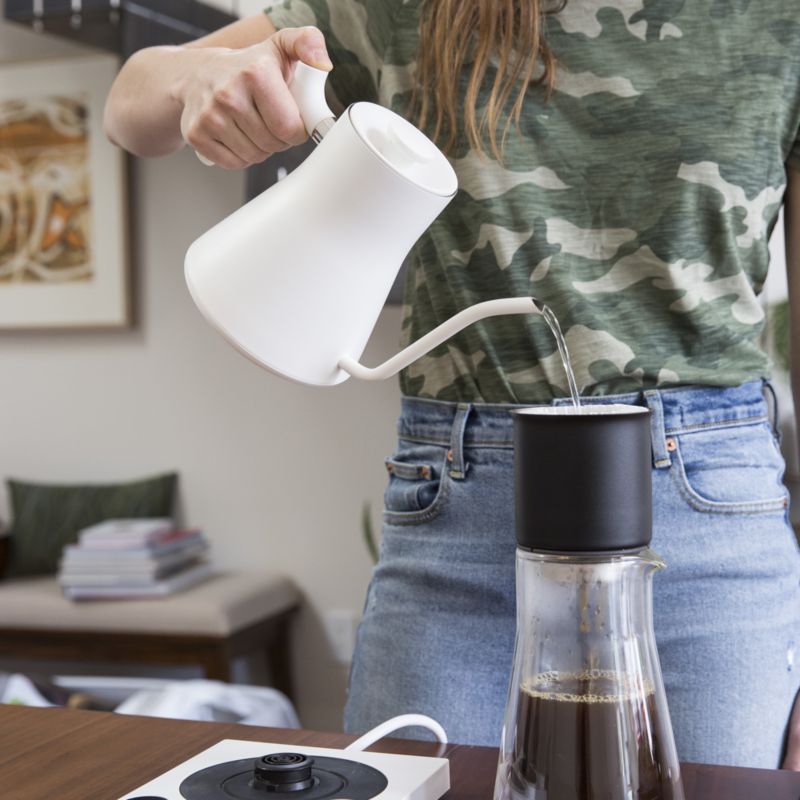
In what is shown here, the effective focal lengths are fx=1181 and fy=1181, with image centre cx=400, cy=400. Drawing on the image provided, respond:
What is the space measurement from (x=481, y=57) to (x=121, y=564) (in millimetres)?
2400

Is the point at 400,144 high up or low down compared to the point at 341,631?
up

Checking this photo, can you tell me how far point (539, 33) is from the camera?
3.18 feet

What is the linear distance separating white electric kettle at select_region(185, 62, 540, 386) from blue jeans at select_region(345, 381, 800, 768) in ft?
0.95

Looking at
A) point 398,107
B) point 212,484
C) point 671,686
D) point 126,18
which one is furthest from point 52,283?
point 671,686

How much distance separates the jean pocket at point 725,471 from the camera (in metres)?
0.93

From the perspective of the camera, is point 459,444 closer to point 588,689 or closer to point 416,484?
point 416,484

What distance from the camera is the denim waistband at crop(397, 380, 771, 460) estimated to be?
3.08ft

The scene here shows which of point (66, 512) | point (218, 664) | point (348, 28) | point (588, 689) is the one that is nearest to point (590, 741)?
point (588, 689)

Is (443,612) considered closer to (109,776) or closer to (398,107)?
(109,776)

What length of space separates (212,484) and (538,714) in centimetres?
297

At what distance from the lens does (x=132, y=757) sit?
753 millimetres

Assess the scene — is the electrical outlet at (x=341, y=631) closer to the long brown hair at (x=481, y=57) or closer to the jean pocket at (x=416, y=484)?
the jean pocket at (x=416, y=484)

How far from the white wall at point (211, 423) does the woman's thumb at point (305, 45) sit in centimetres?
243

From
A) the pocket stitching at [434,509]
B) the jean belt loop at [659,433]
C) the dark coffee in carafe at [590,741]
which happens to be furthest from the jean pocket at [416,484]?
the dark coffee in carafe at [590,741]
